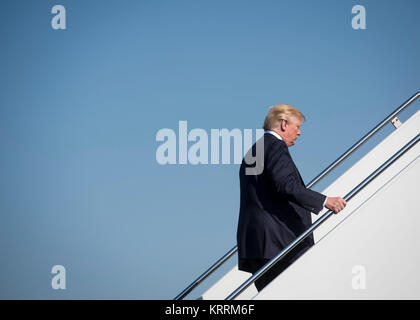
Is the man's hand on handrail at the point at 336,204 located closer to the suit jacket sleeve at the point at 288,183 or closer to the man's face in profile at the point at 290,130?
the suit jacket sleeve at the point at 288,183

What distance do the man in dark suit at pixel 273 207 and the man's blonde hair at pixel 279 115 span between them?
0.04m

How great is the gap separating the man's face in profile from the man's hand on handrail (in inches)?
18.5

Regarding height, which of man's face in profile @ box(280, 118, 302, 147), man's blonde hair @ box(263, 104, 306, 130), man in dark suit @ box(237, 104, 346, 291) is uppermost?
man's blonde hair @ box(263, 104, 306, 130)

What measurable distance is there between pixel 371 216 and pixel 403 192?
22cm

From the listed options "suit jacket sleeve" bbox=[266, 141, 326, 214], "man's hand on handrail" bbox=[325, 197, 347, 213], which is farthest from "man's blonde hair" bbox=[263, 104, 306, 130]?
"man's hand on handrail" bbox=[325, 197, 347, 213]

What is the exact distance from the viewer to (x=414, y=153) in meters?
3.38

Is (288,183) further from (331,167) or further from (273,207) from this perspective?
(331,167)

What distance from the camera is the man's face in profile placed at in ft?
10.7

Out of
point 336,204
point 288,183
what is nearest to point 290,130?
point 288,183

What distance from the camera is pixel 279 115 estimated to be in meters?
3.28

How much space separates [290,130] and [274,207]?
1.57ft

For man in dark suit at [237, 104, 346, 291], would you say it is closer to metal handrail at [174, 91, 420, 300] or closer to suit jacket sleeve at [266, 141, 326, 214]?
suit jacket sleeve at [266, 141, 326, 214]
